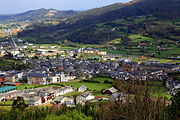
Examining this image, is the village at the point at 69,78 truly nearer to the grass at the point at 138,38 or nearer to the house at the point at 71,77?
the house at the point at 71,77

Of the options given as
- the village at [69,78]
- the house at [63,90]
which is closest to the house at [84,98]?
the village at [69,78]

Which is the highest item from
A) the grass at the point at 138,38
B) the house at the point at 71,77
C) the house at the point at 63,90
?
the grass at the point at 138,38

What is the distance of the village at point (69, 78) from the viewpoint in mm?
26406

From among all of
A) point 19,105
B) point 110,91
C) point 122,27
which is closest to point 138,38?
point 122,27

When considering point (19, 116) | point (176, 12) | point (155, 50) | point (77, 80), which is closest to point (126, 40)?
point (155, 50)

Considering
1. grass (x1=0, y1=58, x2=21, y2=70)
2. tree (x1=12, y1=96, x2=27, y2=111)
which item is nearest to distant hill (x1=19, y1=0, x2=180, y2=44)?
grass (x1=0, y1=58, x2=21, y2=70)

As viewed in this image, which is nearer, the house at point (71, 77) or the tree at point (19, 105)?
the tree at point (19, 105)

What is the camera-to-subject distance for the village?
86.6 feet

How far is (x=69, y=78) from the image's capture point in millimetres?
36844

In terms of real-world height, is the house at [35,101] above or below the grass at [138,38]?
below

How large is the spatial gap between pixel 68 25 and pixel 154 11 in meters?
34.7

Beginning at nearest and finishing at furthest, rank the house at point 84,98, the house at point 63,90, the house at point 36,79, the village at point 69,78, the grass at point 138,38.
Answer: the house at point 84,98 < the village at point 69,78 < the house at point 63,90 < the house at point 36,79 < the grass at point 138,38

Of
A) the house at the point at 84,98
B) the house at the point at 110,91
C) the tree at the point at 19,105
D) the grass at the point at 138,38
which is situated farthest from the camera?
the grass at the point at 138,38

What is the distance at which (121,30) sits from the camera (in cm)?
8075
